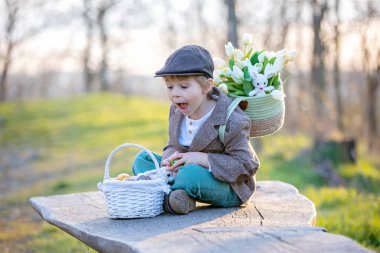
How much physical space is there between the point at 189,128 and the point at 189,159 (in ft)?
0.82

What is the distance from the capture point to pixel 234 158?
3506mm

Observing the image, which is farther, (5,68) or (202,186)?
(5,68)

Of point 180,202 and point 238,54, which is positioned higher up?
point 238,54

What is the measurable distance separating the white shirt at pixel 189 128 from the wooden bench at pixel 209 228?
45cm

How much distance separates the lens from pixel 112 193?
3.29m

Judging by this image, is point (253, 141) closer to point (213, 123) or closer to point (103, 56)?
point (213, 123)

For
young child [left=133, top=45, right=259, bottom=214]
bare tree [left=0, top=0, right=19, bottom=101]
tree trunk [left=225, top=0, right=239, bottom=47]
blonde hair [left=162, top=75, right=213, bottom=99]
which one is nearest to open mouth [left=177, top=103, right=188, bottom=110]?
young child [left=133, top=45, right=259, bottom=214]

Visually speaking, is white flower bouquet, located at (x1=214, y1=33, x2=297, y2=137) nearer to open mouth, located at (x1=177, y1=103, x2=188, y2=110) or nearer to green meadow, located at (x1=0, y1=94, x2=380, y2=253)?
open mouth, located at (x1=177, y1=103, x2=188, y2=110)

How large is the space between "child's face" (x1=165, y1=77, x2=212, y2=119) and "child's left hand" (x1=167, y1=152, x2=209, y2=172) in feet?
0.84

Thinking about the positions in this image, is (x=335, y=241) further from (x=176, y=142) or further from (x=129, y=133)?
(x=129, y=133)

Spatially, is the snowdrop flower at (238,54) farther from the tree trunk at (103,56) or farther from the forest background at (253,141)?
the tree trunk at (103,56)

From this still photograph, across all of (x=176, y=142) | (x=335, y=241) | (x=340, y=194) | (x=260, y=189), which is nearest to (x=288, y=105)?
(x=340, y=194)

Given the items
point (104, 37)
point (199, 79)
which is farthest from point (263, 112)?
point (104, 37)

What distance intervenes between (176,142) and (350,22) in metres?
10.3
